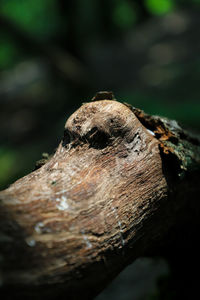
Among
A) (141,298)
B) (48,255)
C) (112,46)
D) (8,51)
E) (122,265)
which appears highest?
(8,51)

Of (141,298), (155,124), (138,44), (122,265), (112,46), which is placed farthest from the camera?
(112,46)

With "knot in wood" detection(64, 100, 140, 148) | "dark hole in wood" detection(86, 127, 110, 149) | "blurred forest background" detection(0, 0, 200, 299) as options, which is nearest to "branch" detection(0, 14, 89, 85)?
"blurred forest background" detection(0, 0, 200, 299)

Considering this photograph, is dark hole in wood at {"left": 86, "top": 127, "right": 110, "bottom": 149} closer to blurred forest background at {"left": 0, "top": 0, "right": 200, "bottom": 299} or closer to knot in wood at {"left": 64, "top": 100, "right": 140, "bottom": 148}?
knot in wood at {"left": 64, "top": 100, "right": 140, "bottom": 148}

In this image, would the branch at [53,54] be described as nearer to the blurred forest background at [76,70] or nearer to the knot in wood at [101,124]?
the blurred forest background at [76,70]


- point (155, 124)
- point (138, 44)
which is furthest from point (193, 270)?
point (138, 44)

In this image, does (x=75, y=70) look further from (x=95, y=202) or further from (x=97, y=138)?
(x=95, y=202)

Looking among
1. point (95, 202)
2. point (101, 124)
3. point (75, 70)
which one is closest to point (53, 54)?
point (75, 70)

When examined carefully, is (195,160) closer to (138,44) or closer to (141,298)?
(141,298)

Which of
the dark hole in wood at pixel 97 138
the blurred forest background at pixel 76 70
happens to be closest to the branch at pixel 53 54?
the blurred forest background at pixel 76 70
